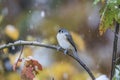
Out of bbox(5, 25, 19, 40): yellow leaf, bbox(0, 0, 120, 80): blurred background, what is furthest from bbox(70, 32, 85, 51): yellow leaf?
bbox(5, 25, 19, 40): yellow leaf

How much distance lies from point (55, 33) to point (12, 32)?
0.25 meters

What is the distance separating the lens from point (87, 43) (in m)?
2.46

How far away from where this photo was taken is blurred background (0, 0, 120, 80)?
93.8 inches

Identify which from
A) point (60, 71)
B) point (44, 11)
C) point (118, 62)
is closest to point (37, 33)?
point (44, 11)

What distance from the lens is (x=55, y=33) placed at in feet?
8.30

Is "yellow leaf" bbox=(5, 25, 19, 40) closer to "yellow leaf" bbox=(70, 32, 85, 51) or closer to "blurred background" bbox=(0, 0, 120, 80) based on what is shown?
"blurred background" bbox=(0, 0, 120, 80)

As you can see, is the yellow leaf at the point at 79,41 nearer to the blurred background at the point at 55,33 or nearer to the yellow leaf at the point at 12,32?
the blurred background at the point at 55,33

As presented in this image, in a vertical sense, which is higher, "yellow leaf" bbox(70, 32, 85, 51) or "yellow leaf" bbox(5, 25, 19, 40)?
"yellow leaf" bbox(5, 25, 19, 40)

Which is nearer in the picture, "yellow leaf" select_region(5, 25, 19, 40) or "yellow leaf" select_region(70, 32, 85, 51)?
"yellow leaf" select_region(70, 32, 85, 51)

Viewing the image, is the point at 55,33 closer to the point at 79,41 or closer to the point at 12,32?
the point at 79,41

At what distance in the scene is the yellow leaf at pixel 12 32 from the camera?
258 cm

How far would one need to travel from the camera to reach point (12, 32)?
2.60 m

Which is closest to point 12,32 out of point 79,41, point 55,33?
point 55,33

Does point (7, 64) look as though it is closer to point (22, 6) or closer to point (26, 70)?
point (22, 6)
